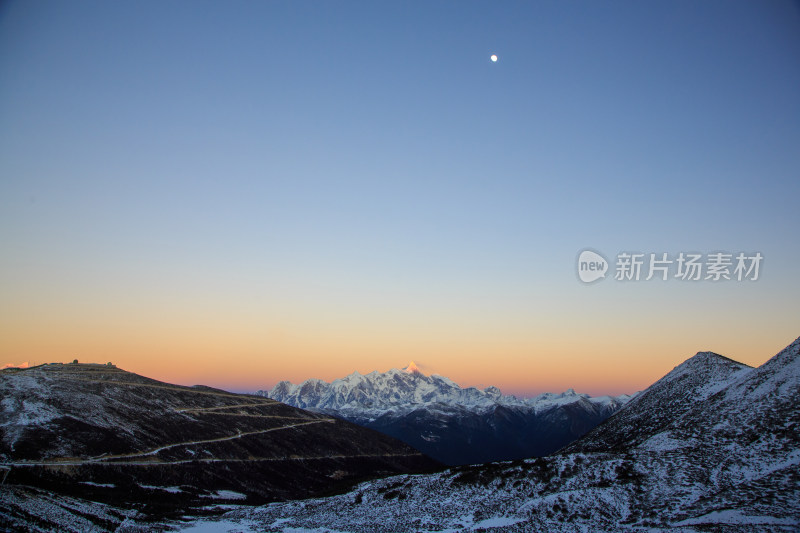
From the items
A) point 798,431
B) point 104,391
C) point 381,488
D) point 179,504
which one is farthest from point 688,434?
point 104,391

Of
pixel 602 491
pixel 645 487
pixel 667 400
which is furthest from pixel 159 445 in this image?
pixel 667 400

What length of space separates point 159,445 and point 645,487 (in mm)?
82534

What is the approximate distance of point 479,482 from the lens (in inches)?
2339

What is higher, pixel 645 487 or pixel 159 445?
pixel 645 487

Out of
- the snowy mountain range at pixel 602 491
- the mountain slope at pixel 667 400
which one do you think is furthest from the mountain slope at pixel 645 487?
the mountain slope at pixel 667 400

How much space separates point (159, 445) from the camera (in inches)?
3595

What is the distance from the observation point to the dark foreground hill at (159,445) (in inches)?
2810

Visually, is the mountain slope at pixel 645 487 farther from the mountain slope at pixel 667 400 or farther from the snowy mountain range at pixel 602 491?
the mountain slope at pixel 667 400

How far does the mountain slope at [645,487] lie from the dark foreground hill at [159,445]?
2205 centimetres

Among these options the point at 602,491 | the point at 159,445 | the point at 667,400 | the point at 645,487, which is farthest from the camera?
the point at 159,445

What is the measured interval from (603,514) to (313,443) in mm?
93470

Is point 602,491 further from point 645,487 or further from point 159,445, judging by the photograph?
point 159,445

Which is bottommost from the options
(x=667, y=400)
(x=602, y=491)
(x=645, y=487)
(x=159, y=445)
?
(x=159, y=445)

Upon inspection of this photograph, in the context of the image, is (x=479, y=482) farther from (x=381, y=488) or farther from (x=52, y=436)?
(x=52, y=436)
